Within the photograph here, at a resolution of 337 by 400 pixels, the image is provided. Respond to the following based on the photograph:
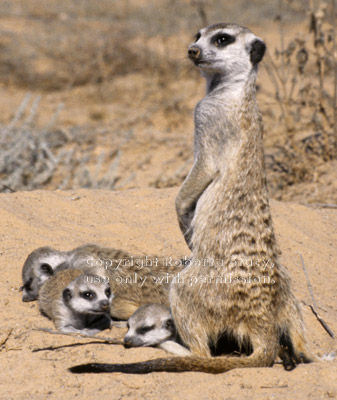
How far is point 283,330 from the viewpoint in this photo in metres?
2.87

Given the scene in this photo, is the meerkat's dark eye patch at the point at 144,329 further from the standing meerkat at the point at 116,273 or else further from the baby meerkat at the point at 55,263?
the baby meerkat at the point at 55,263

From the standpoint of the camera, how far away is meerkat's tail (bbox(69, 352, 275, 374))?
259 centimetres

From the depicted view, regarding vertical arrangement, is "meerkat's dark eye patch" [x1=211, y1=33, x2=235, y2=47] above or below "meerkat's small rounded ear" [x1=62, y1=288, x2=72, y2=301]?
above

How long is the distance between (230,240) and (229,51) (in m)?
1.08

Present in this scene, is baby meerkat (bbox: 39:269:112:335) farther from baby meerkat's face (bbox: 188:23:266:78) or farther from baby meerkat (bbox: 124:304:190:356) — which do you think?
baby meerkat's face (bbox: 188:23:266:78)

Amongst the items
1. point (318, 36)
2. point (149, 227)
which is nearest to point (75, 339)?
point (149, 227)

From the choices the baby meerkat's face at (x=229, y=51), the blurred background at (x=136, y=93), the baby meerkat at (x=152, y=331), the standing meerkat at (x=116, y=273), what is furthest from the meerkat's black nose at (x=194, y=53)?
the baby meerkat at (x=152, y=331)

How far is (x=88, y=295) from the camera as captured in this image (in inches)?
121

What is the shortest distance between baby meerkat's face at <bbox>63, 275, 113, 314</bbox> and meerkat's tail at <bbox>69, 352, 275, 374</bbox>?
49 cm

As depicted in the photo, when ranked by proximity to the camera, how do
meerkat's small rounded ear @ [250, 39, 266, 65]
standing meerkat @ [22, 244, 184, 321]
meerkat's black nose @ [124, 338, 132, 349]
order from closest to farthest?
meerkat's black nose @ [124, 338, 132, 349], meerkat's small rounded ear @ [250, 39, 266, 65], standing meerkat @ [22, 244, 184, 321]

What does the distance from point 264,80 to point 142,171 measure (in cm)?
434

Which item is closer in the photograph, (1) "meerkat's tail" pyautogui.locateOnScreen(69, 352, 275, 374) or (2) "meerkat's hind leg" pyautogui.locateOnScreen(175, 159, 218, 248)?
(1) "meerkat's tail" pyautogui.locateOnScreen(69, 352, 275, 374)

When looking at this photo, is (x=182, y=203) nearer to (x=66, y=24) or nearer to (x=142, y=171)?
(x=142, y=171)

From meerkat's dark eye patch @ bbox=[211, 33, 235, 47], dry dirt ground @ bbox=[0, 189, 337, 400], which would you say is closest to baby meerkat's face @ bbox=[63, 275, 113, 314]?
dry dirt ground @ bbox=[0, 189, 337, 400]
